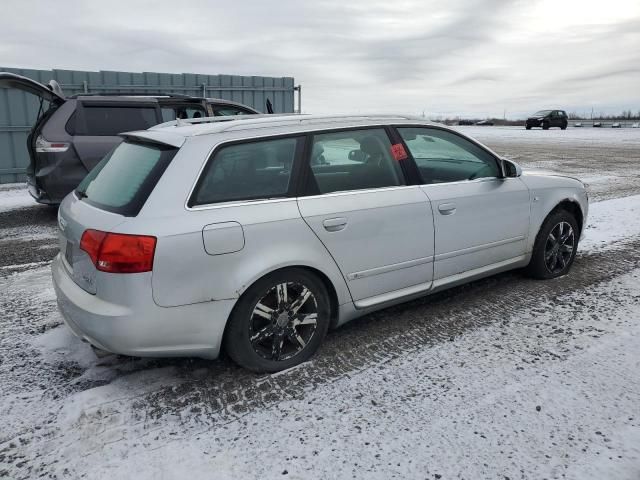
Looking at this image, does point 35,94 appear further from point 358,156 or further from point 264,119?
point 358,156

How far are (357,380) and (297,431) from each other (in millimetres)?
594

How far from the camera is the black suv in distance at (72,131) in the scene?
710cm

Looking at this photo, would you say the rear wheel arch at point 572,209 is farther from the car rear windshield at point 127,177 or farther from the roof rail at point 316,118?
the car rear windshield at point 127,177

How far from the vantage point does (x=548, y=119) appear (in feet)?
134

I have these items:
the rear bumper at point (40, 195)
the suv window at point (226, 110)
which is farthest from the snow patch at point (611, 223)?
the rear bumper at point (40, 195)

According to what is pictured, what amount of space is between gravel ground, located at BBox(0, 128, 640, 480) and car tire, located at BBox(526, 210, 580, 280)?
1.76 feet

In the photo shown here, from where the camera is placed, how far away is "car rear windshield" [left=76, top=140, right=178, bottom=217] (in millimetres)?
2875

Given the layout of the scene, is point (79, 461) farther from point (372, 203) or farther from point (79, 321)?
point (372, 203)

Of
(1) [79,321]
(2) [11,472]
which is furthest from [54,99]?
(2) [11,472]

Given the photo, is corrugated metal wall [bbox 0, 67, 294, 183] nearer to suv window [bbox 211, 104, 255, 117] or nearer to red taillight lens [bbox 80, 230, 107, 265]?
suv window [bbox 211, 104, 255, 117]

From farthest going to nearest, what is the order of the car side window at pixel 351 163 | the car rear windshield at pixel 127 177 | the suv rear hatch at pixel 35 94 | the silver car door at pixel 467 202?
the suv rear hatch at pixel 35 94 → the silver car door at pixel 467 202 → the car side window at pixel 351 163 → the car rear windshield at pixel 127 177

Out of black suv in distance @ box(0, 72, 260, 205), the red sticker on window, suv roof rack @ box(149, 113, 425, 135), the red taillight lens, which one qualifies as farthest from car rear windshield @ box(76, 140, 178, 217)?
black suv in distance @ box(0, 72, 260, 205)

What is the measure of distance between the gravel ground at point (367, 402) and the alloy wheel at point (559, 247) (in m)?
0.61

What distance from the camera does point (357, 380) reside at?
3.08m
